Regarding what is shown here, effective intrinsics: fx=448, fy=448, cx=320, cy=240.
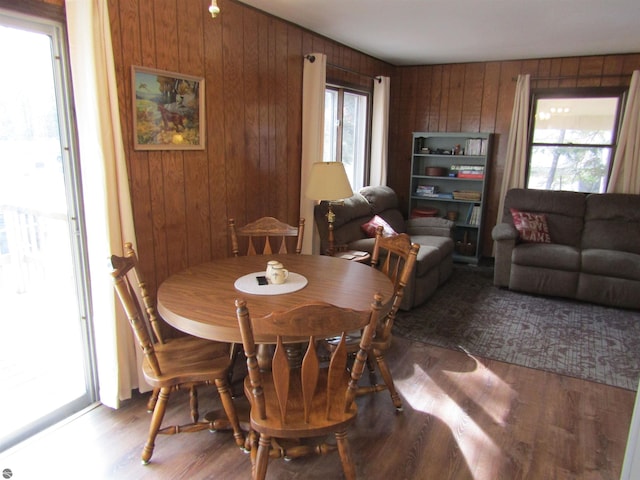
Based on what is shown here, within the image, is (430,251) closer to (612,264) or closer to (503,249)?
(503,249)

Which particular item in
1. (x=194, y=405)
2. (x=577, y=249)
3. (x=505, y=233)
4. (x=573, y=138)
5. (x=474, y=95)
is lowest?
(x=194, y=405)

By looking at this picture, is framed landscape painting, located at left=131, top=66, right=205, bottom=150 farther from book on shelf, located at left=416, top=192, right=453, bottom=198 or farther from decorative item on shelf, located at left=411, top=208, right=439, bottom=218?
book on shelf, located at left=416, top=192, right=453, bottom=198

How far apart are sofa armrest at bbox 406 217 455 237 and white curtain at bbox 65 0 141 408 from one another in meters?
3.62

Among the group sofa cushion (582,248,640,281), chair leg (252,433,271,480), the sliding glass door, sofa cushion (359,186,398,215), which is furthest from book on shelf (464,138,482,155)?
chair leg (252,433,271,480)

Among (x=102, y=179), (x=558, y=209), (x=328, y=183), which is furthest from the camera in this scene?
(x=558, y=209)

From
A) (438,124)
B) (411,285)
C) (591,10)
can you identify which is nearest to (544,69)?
(438,124)

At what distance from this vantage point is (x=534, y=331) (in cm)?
371

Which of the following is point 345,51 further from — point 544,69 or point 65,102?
point 65,102

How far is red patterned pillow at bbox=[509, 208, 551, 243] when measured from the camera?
4699mm

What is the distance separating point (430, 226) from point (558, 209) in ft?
4.53

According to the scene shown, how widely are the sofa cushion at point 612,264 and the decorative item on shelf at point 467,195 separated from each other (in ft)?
4.76

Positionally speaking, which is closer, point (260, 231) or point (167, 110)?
point (167, 110)

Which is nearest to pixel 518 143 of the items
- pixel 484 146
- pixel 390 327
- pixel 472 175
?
pixel 484 146

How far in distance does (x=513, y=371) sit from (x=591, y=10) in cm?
262
